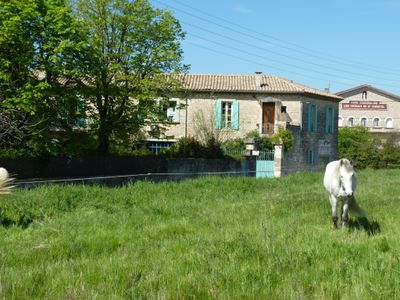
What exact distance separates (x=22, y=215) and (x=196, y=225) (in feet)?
12.9

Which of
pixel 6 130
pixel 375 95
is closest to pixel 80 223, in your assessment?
pixel 6 130

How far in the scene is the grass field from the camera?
18.5 feet

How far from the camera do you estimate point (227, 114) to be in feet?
148

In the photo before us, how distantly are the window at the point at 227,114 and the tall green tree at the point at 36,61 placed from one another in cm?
2308

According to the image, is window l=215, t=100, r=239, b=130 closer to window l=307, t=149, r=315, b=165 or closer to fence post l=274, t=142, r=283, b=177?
window l=307, t=149, r=315, b=165

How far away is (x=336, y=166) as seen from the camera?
11.8 meters

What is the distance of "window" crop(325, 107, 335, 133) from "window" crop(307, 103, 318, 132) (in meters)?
2.39

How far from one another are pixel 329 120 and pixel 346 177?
41.0 m

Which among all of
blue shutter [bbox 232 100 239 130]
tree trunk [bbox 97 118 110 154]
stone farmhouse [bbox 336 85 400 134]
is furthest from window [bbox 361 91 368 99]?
tree trunk [bbox 97 118 110 154]

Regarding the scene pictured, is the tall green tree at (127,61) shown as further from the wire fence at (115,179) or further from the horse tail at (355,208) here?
the horse tail at (355,208)

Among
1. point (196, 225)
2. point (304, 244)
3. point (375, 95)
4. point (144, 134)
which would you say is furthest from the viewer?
point (375, 95)

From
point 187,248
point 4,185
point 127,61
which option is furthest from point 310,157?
point 187,248

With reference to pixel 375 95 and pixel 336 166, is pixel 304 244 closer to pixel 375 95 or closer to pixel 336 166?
pixel 336 166

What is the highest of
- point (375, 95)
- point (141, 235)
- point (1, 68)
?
point (375, 95)
